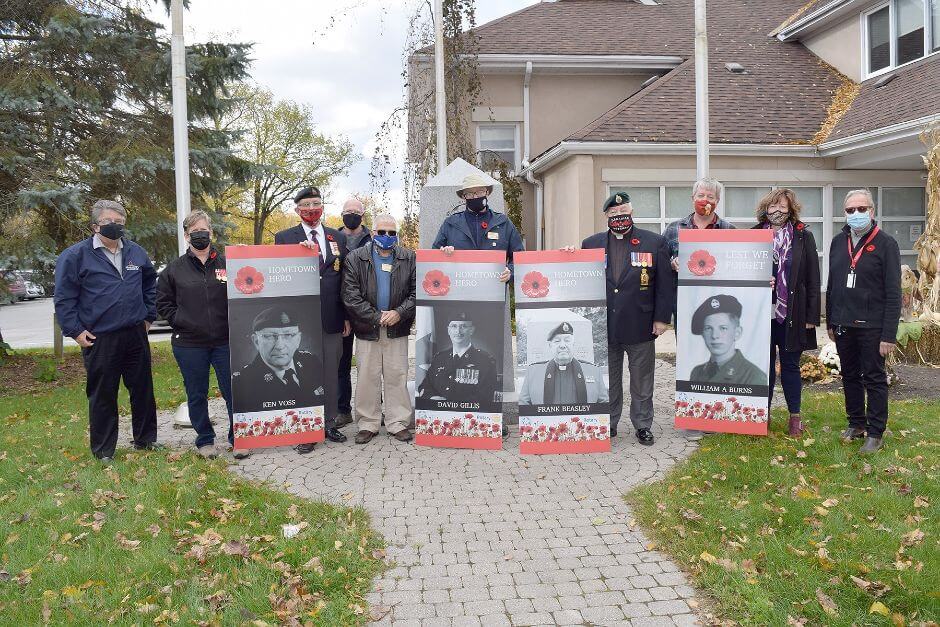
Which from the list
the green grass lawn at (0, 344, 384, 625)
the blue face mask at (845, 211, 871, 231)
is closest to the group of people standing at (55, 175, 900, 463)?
the blue face mask at (845, 211, 871, 231)

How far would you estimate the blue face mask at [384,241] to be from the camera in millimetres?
6188

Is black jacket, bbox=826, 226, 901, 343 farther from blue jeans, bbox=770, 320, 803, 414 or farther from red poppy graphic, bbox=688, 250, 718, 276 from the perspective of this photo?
red poppy graphic, bbox=688, 250, 718, 276

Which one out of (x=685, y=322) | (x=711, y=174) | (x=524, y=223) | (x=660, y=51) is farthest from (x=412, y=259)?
(x=660, y=51)

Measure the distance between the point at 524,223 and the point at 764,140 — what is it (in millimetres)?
6003

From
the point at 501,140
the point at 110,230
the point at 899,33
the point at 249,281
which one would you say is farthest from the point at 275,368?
the point at 899,33

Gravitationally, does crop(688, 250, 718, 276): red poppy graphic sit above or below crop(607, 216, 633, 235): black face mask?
below

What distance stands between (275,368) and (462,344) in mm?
Result: 1696

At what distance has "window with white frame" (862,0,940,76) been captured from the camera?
45.0 feet

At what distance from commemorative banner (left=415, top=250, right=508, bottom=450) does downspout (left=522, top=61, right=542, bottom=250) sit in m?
11.2

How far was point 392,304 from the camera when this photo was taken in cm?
624

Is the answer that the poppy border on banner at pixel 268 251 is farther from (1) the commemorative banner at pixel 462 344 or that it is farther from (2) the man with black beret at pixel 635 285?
(2) the man with black beret at pixel 635 285

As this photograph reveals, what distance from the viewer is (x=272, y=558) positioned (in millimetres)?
3953

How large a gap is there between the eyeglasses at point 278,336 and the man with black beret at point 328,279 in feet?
1.13

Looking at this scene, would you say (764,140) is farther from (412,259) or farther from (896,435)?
(412,259)
